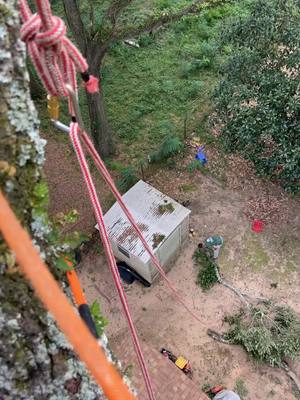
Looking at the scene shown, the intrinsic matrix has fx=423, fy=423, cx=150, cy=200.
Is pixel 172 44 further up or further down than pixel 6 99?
further down

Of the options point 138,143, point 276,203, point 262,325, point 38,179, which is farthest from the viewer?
point 138,143

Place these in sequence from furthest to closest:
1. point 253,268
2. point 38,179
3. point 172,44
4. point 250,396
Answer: point 172,44
point 253,268
point 250,396
point 38,179

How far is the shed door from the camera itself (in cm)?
872

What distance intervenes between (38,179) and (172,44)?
1331 cm

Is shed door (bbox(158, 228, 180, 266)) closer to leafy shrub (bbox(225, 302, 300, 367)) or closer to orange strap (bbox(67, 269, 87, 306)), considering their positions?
leafy shrub (bbox(225, 302, 300, 367))

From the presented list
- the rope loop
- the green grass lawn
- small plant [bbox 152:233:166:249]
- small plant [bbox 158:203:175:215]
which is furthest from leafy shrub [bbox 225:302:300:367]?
the rope loop

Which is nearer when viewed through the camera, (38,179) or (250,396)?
(38,179)

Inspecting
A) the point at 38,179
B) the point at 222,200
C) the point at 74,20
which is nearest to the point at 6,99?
the point at 38,179

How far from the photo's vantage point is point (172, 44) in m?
14.5

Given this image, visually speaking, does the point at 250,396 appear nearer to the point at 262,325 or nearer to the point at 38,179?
the point at 262,325

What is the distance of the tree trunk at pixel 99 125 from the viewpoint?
33.4 feet

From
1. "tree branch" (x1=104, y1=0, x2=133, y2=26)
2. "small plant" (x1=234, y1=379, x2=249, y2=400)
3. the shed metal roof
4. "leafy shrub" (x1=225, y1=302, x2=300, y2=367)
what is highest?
"tree branch" (x1=104, y1=0, x2=133, y2=26)

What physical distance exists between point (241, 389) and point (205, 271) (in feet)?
8.14

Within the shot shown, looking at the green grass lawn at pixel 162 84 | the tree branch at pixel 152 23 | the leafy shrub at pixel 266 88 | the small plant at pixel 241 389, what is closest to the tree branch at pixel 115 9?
the tree branch at pixel 152 23
